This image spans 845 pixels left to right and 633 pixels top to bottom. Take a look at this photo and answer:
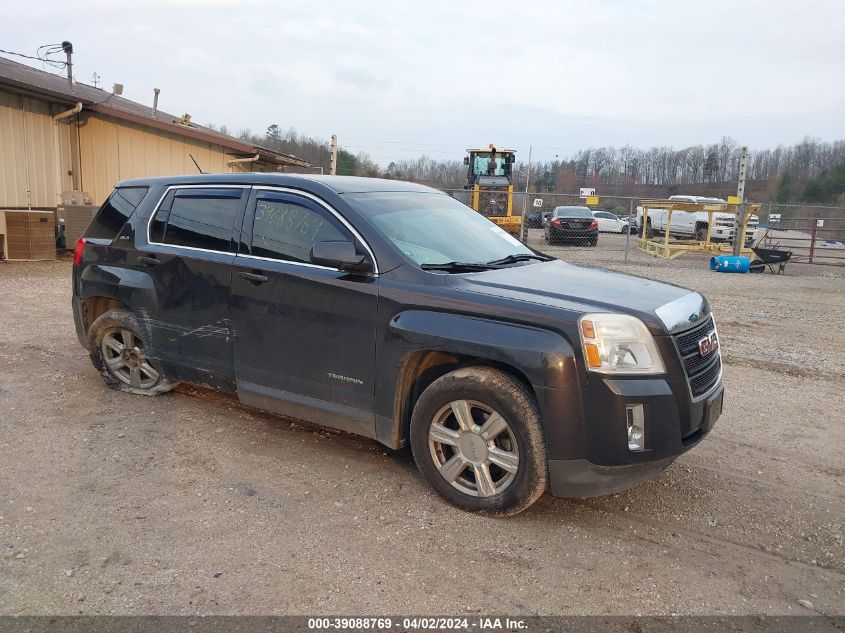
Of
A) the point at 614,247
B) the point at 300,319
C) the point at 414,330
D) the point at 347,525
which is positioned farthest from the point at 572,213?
the point at 347,525

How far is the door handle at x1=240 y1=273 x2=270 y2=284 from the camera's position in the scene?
Result: 4.30 m

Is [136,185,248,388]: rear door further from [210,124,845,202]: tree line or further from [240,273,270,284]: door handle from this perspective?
[210,124,845,202]: tree line

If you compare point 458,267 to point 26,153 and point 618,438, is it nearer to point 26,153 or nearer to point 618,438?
point 618,438

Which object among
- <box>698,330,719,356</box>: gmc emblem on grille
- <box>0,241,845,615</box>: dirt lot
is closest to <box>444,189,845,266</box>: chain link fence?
<box>0,241,845,615</box>: dirt lot

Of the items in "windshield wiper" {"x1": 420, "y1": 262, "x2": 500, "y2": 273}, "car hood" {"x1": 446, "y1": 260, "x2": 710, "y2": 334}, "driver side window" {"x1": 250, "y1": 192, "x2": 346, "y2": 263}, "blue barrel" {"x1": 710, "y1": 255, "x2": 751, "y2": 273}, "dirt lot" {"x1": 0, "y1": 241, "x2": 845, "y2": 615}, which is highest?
"driver side window" {"x1": 250, "y1": 192, "x2": 346, "y2": 263}

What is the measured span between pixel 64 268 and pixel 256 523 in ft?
41.3

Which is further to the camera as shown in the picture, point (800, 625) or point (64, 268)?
point (64, 268)

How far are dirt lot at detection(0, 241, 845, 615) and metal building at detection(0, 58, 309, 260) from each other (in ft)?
32.8

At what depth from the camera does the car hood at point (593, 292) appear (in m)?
3.37

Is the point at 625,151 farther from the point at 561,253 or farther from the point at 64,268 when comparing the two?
the point at 64,268

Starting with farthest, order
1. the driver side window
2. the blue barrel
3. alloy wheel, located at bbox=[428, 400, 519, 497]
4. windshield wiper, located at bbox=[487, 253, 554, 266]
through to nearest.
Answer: the blue barrel
windshield wiper, located at bbox=[487, 253, 554, 266]
the driver side window
alloy wheel, located at bbox=[428, 400, 519, 497]

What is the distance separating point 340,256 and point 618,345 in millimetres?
1655

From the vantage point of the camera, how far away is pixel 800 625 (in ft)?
8.96

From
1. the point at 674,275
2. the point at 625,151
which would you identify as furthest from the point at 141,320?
the point at 625,151
